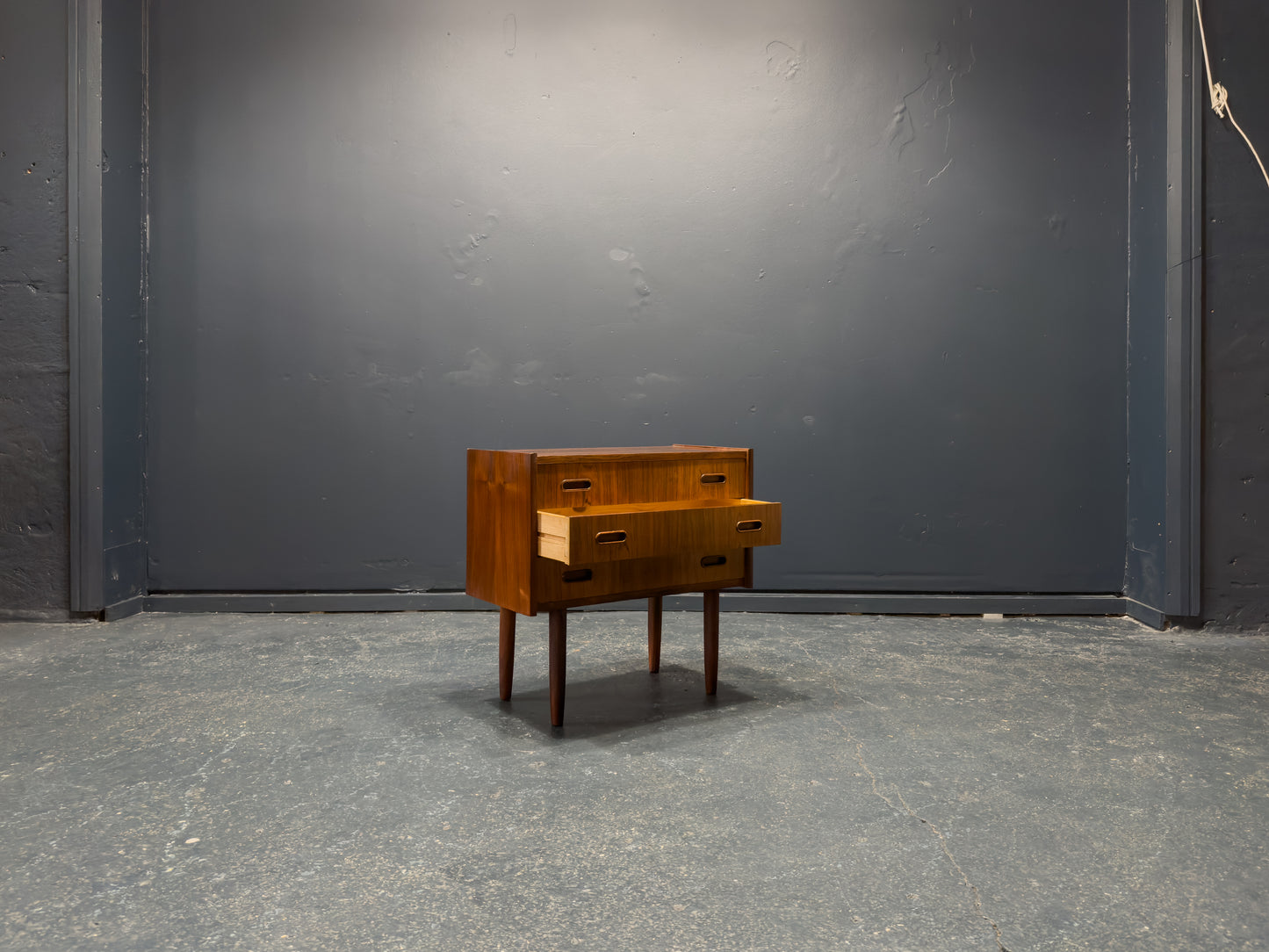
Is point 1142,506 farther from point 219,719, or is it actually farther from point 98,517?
point 98,517

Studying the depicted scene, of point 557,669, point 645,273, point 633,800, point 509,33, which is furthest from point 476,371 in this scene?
point 633,800

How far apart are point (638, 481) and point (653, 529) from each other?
0.74 ft

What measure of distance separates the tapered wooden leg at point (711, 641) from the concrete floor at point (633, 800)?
9cm

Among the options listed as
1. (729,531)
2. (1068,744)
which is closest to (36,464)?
(729,531)

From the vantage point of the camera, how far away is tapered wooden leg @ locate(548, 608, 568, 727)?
2.41 meters

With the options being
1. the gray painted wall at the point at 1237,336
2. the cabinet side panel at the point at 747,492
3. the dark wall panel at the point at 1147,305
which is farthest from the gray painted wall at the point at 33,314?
the gray painted wall at the point at 1237,336

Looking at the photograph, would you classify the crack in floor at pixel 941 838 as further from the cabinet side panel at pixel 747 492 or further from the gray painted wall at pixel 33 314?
the gray painted wall at pixel 33 314

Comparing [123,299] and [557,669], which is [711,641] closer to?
Result: [557,669]

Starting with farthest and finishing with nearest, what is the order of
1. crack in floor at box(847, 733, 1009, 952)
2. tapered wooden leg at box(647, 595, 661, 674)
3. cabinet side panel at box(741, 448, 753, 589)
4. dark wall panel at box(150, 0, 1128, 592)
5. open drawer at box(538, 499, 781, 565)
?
dark wall panel at box(150, 0, 1128, 592)
tapered wooden leg at box(647, 595, 661, 674)
cabinet side panel at box(741, 448, 753, 589)
open drawer at box(538, 499, 781, 565)
crack in floor at box(847, 733, 1009, 952)

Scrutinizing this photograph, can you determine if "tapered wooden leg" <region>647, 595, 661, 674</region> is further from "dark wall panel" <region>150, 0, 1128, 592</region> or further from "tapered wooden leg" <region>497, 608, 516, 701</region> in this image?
"dark wall panel" <region>150, 0, 1128, 592</region>

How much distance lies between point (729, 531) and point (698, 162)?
2081 millimetres

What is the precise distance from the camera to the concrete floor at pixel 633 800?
1469mm

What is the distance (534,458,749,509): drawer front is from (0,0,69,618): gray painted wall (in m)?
2.47

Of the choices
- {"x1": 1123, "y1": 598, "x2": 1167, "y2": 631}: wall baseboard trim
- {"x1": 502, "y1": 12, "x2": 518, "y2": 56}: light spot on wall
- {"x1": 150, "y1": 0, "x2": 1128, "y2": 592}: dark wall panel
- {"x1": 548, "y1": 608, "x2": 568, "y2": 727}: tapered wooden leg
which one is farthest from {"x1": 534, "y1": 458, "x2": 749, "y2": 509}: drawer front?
{"x1": 502, "y1": 12, "x2": 518, "y2": 56}: light spot on wall
